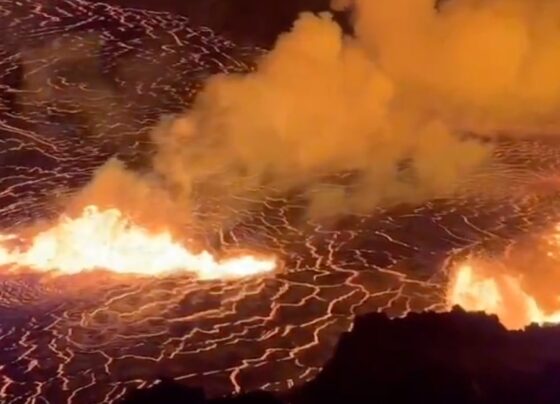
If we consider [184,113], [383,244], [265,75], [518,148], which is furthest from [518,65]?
[383,244]

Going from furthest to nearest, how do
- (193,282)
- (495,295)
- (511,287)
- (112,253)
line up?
(112,253) → (193,282) → (511,287) → (495,295)

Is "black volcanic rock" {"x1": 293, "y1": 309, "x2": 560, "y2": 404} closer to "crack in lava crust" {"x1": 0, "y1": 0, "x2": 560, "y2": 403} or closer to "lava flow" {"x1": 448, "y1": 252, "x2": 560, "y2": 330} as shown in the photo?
"crack in lava crust" {"x1": 0, "y1": 0, "x2": 560, "y2": 403}

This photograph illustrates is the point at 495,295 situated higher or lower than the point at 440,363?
higher

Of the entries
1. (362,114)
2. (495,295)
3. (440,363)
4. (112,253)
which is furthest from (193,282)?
(362,114)

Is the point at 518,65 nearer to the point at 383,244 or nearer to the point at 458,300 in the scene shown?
the point at 383,244

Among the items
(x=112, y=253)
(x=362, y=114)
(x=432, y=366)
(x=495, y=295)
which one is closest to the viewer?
(x=432, y=366)

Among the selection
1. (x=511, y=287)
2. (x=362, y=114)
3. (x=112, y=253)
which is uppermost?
(x=362, y=114)

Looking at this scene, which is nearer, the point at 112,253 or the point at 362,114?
the point at 112,253

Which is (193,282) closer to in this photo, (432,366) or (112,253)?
(112,253)
